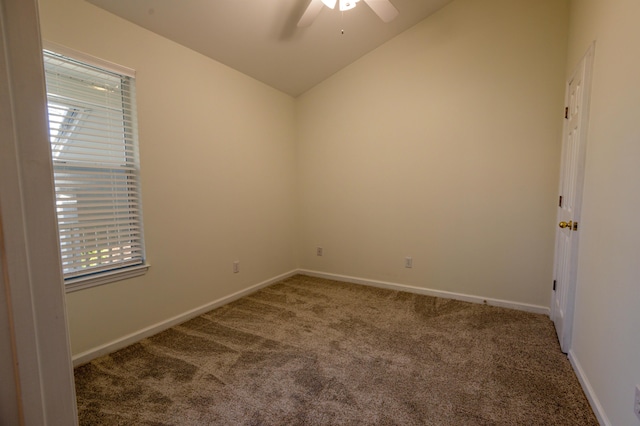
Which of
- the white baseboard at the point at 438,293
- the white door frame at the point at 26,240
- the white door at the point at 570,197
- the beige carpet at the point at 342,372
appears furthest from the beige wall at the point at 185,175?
the white door at the point at 570,197

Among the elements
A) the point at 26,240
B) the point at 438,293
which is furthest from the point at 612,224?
the point at 26,240

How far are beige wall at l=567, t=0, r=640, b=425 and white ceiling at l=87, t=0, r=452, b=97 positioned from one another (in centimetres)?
177

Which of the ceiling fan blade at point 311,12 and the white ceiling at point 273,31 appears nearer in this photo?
the ceiling fan blade at point 311,12

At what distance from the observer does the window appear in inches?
77.2

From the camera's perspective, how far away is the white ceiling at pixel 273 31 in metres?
2.29

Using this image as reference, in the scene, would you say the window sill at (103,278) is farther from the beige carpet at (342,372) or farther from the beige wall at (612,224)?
the beige wall at (612,224)

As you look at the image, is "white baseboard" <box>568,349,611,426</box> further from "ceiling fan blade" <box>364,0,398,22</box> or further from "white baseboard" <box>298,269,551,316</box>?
"ceiling fan blade" <box>364,0,398,22</box>

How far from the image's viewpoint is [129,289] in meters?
2.34

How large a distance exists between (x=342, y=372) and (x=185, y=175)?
209 centimetres

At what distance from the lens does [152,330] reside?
2500 mm

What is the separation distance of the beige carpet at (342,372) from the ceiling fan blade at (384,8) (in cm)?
257

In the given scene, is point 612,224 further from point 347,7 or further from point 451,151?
point 347,7

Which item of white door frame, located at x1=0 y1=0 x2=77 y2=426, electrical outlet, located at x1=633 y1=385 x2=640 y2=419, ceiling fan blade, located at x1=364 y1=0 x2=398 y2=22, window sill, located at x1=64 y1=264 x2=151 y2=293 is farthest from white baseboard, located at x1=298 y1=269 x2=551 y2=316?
white door frame, located at x1=0 y1=0 x2=77 y2=426

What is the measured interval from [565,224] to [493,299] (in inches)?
47.0
